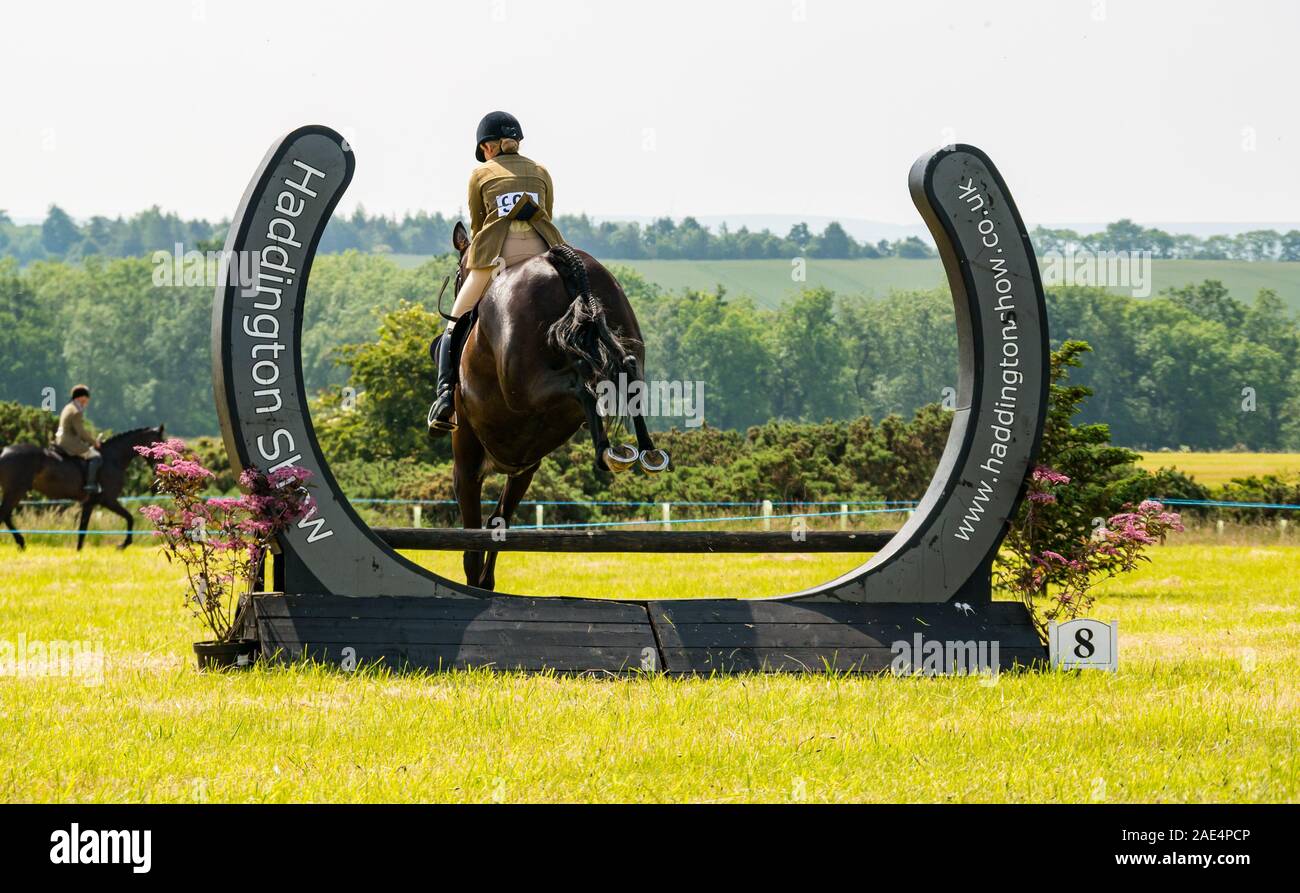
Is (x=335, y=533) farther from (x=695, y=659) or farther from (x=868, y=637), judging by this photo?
(x=868, y=637)

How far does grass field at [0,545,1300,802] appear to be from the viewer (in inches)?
222

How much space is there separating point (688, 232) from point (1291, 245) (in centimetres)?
4386

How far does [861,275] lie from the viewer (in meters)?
104

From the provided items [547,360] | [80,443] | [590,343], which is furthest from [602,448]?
[80,443]

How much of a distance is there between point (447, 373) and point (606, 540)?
181 cm

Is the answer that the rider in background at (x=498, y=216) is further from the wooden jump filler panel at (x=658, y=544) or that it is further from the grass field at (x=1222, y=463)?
the grass field at (x=1222, y=463)

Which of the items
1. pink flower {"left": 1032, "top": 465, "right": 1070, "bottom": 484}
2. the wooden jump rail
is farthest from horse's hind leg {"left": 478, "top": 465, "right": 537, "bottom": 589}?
pink flower {"left": 1032, "top": 465, "right": 1070, "bottom": 484}

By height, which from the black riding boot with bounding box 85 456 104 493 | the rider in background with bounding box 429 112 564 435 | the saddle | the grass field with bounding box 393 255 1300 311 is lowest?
the black riding boot with bounding box 85 456 104 493

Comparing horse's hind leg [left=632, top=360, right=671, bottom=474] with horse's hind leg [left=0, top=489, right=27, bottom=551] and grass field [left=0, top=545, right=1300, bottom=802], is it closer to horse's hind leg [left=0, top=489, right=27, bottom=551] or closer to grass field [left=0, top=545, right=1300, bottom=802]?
grass field [left=0, top=545, right=1300, bottom=802]

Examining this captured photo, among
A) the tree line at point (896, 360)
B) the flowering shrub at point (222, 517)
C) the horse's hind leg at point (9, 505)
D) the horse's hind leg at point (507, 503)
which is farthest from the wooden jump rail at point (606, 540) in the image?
the tree line at point (896, 360)

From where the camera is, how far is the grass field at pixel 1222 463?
144ft

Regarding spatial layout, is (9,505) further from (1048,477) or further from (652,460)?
(1048,477)

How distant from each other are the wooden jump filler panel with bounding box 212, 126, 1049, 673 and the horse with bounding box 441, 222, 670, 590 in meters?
0.79

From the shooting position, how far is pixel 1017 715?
23.2 ft
